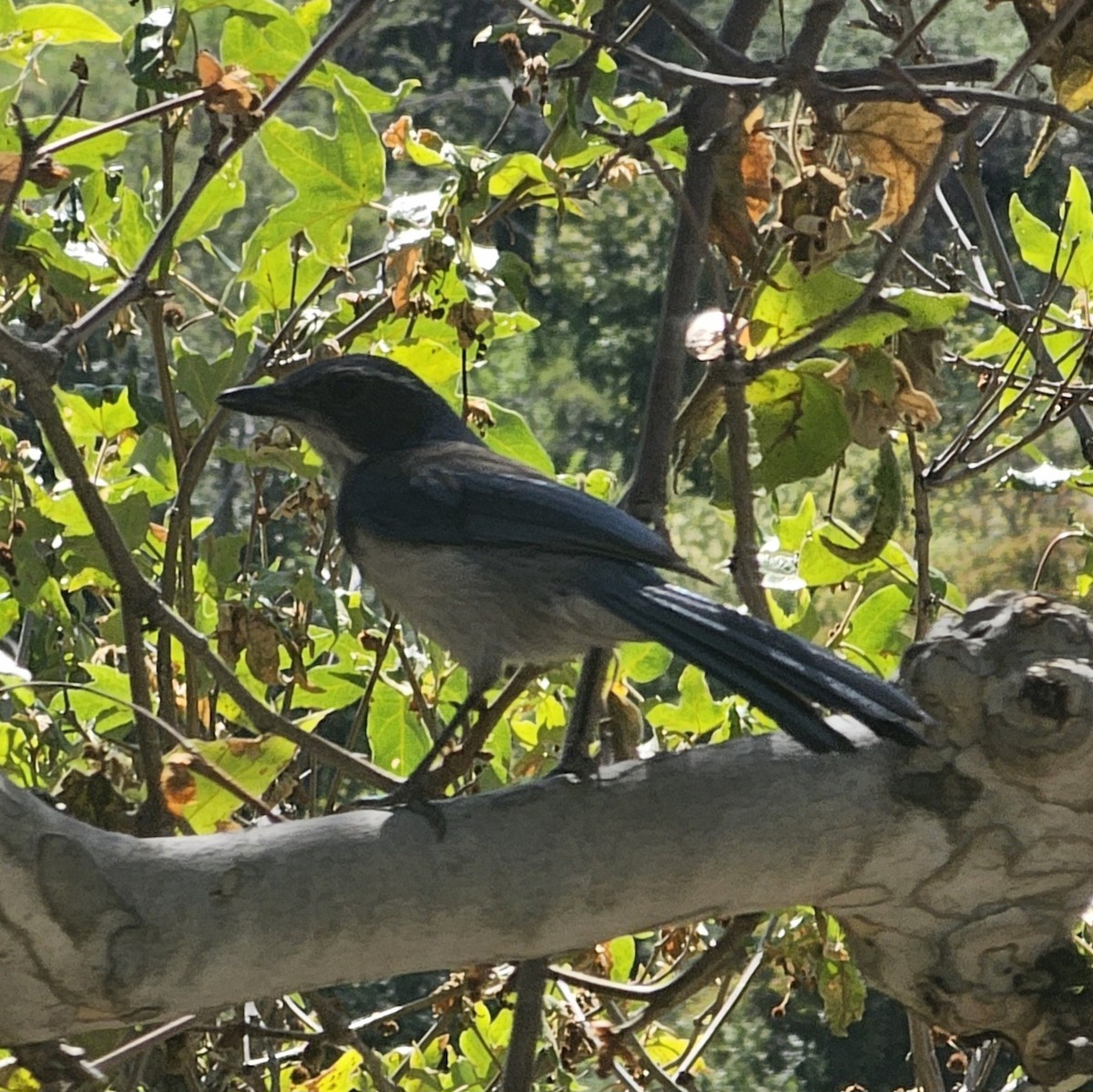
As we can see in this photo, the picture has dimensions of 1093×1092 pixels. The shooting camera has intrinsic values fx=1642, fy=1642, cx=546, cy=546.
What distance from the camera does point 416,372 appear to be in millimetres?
2209

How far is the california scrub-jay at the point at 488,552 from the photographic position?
1494 mm

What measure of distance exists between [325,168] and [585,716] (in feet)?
2.44

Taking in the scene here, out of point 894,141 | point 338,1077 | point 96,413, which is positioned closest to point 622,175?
point 894,141

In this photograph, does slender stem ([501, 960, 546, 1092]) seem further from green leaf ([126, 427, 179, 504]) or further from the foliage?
green leaf ([126, 427, 179, 504])

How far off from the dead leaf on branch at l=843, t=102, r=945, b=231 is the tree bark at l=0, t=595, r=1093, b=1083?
57 cm

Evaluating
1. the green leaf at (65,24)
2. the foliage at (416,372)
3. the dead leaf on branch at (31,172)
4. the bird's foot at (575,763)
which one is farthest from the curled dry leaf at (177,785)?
the green leaf at (65,24)

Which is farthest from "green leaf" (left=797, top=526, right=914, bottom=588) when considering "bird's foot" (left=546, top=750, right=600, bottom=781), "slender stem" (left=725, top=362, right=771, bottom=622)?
"bird's foot" (left=546, top=750, right=600, bottom=781)

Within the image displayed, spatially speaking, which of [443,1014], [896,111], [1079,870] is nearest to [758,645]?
[1079,870]

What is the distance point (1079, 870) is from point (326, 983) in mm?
634

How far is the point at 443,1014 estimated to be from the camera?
7.07 feet

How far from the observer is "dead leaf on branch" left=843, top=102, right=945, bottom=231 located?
5.84 ft

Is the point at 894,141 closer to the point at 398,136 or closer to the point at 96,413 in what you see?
the point at 398,136

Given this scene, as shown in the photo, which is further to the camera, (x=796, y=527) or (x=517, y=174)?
(x=796, y=527)

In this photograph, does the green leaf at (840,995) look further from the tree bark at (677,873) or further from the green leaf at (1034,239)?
the green leaf at (1034,239)
